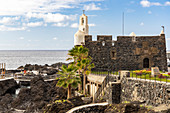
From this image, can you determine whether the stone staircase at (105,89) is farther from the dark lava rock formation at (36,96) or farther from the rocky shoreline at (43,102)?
the dark lava rock formation at (36,96)

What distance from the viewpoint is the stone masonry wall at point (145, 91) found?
19500mm

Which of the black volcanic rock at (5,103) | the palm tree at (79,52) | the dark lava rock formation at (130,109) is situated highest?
the palm tree at (79,52)

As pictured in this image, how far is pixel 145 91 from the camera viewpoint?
2164 cm

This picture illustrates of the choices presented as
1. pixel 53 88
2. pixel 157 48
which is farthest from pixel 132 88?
pixel 53 88

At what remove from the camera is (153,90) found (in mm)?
20703

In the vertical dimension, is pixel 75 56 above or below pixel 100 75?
above

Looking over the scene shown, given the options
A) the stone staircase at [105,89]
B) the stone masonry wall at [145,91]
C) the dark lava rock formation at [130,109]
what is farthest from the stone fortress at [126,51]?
the dark lava rock formation at [130,109]

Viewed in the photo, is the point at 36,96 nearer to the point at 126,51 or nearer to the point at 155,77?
the point at 126,51

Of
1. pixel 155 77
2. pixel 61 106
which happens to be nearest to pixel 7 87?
pixel 61 106

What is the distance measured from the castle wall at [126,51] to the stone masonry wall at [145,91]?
959cm

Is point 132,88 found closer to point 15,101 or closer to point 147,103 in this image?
point 147,103

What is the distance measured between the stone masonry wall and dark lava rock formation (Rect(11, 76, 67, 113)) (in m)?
11.6

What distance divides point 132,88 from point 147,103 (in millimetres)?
2876

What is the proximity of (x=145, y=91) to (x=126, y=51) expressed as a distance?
1341 cm
